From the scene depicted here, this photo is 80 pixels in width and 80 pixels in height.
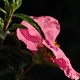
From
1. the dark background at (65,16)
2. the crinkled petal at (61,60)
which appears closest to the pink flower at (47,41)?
the crinkled petal at (61,60)

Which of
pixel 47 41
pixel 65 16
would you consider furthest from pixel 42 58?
pixel 65 16

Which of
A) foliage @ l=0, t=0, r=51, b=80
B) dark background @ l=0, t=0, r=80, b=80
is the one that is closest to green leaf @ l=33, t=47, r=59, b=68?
foliage @ l=0, t=0, r=51, b=80

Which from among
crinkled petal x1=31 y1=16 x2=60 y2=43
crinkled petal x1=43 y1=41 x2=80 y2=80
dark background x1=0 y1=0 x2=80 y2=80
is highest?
crinkled petal x1=31 y1=16 x2=60 y2=43

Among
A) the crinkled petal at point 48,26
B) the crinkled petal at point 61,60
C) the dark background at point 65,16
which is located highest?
the crinkled petal at point 48,26

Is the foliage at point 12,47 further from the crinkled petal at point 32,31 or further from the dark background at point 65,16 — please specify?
the dark background at point 65,16

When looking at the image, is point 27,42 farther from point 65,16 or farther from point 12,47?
point 65,16

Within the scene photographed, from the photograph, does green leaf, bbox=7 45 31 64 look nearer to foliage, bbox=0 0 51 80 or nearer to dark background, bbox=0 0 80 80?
foliage, bbox=0 0 51 80
